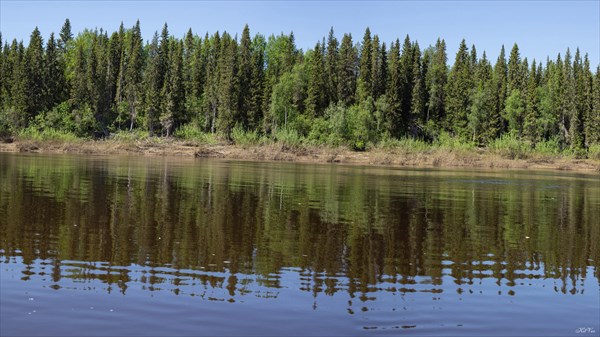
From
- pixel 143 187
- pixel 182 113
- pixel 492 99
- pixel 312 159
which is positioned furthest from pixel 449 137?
pixel 143 187

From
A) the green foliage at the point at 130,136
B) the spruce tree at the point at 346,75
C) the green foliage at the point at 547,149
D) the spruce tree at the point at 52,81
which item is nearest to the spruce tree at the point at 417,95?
the spruce tree at the point at 346,75

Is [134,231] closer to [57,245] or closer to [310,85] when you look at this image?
[57,245]

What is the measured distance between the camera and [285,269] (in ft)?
38.7

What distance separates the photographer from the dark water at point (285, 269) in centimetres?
834

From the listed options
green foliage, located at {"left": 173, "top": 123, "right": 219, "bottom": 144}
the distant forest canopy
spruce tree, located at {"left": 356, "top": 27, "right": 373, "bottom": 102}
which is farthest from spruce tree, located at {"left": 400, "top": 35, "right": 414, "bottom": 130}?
green foliage, located at {"left": 173, "top": 123, "right": 219, "bottom": 144}

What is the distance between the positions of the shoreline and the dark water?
64140 mm

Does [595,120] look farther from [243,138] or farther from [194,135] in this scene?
[194,135]

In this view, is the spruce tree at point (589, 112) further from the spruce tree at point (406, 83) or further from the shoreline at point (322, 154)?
the spruce tree at point (406, 83)

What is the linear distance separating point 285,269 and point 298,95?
110104mm

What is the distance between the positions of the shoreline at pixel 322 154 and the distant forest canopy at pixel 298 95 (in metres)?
13.6

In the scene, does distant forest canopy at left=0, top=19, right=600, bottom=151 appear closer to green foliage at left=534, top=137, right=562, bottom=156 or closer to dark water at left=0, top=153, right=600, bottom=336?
green foliage at left=534, top=137, right=562, bottom=156

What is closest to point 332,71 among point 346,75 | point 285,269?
point 346,75

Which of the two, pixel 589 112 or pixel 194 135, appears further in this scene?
pixel 589 112

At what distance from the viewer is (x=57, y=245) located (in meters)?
13.2
